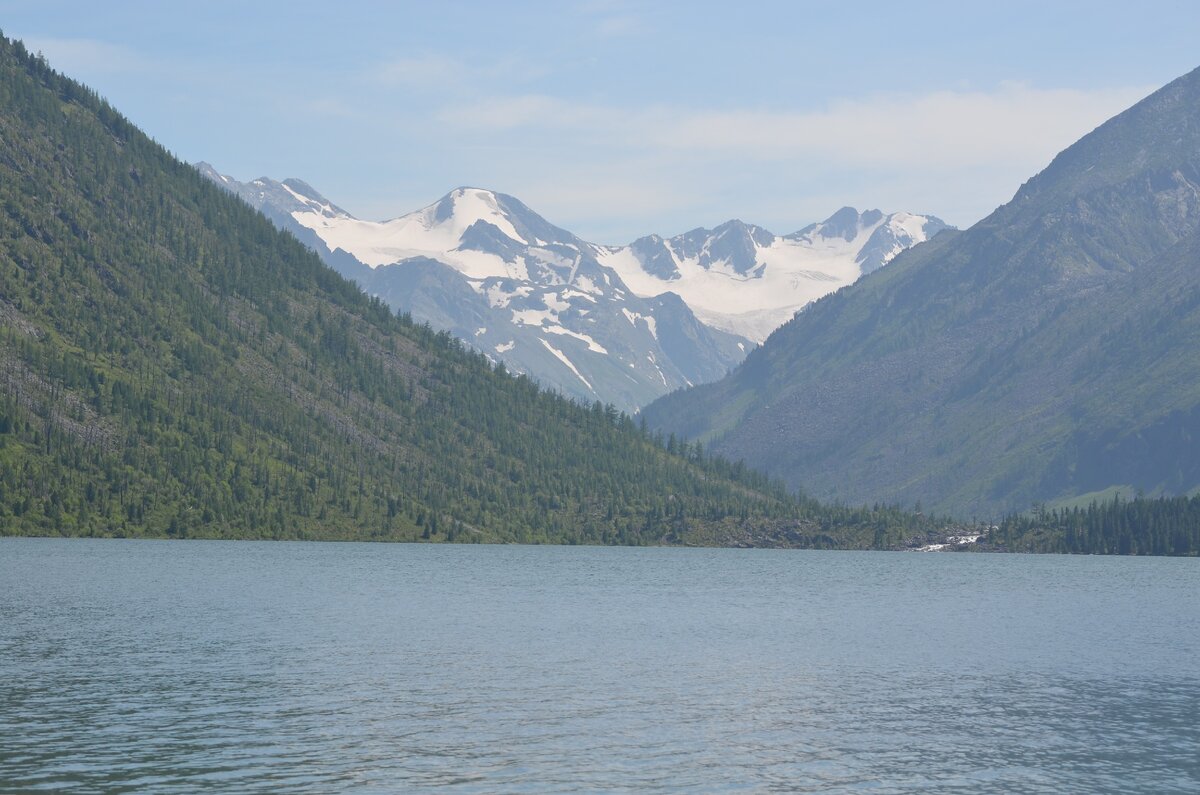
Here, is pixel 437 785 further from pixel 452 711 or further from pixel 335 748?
pixel 452 711

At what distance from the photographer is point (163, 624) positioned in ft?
439

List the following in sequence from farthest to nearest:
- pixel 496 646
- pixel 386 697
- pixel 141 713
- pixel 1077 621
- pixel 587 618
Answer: pixel 1077 621 → pixel 587 618 → pixel 496 646 → pixel 386 697 → pixel 141 713

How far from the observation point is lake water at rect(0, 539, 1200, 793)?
73312 millimetres

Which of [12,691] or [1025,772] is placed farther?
[12,691]

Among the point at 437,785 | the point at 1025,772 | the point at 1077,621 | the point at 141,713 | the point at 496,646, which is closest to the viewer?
the point at 437,785

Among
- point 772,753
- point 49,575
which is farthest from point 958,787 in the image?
point 49,575

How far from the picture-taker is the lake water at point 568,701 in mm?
73312

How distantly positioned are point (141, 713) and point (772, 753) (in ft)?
124

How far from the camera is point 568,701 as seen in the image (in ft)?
314

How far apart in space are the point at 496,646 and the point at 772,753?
50553mm

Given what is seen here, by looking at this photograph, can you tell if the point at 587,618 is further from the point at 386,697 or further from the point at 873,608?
the point at 386,697

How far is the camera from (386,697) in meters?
95.0

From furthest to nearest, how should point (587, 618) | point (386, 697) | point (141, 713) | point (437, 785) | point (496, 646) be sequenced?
point (587, 618)
point (496, 646)
point (386, 697)
point (141, 713)
point (437, 785)

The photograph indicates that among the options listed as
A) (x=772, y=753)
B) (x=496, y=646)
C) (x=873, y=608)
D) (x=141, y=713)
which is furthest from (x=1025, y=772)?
(x=873, y=608)
